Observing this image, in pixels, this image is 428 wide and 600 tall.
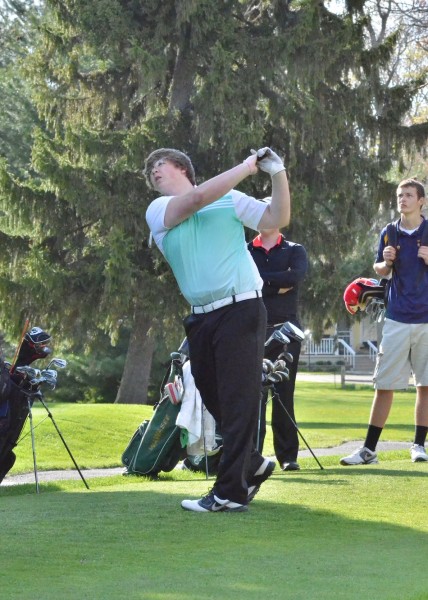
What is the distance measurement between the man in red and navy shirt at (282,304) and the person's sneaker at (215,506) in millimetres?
3523

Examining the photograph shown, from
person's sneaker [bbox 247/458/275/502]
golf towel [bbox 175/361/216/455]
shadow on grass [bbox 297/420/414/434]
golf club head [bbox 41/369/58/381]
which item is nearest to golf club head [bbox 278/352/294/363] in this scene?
golf towel [bbox 175/361/216/455]

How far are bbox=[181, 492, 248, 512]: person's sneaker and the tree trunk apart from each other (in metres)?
20.6

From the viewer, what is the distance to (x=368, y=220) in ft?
92.8

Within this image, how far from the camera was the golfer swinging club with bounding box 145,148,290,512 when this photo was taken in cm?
686

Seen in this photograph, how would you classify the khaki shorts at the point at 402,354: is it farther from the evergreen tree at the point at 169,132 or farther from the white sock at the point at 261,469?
the evergreen tree at the point at 169,132

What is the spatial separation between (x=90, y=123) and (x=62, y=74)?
1326 mm

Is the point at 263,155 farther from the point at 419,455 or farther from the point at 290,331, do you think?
the point at 419,455

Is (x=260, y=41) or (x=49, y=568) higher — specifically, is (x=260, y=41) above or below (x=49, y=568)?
above

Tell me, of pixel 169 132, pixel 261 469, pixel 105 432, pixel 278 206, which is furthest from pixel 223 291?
pixel 169 132

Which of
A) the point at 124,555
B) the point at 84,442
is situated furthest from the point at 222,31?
the point at 124,555

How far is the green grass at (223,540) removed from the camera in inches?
188

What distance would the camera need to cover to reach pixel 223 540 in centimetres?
598

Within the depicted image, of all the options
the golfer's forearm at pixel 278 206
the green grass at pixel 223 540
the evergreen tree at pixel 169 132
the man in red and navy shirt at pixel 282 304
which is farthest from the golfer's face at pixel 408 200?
the evergreen tree at pixel 169 132

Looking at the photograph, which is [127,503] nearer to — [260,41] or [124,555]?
[124,555]
